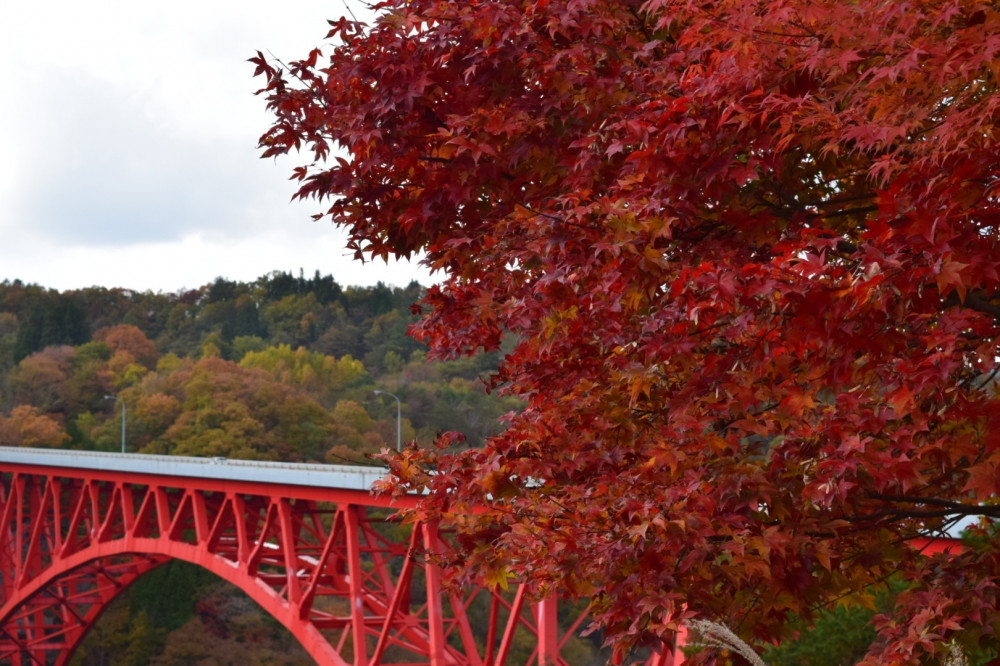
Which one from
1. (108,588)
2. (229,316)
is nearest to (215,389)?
(108,588)

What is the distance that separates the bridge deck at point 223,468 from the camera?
19.0 m

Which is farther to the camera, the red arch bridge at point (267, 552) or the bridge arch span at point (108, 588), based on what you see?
the bridge arch span at point (108, 588)

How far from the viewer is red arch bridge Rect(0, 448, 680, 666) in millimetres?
16641

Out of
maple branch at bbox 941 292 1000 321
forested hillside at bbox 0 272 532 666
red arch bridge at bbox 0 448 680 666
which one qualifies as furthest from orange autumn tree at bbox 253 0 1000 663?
forested hillside at bbox 0 272 532 666

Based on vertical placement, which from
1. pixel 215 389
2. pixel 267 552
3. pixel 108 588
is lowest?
pixel 108 588

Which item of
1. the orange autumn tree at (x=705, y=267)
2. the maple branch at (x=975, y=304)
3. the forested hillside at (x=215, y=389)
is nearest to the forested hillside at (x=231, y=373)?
the forested hillside at (x=215, y=389)

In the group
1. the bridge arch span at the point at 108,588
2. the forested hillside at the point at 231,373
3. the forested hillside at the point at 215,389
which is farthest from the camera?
the forested hillside at the point at 231,373

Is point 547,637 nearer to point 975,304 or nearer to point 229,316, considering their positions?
point 975,304

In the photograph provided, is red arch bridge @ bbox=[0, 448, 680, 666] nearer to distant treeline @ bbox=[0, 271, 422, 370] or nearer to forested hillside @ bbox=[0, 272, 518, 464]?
forested hillside @ bbox=[0, 272, 518, 464]

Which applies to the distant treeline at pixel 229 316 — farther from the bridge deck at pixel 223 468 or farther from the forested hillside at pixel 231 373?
the bridge deck at pixel 223 468

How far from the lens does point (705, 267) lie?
3.62 m

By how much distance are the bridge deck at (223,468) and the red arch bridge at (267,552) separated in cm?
4

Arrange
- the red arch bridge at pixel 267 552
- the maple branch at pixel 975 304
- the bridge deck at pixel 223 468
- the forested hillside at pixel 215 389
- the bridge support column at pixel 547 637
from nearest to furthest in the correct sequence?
the maple branch at pixel 975 304
the bridge support column at pixel 547 637
the red arch bridge at pixel 267 552
the bridge deck at pixel 223 468
the forested hillside at pixel 215 389

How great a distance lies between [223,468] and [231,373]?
123 feet
